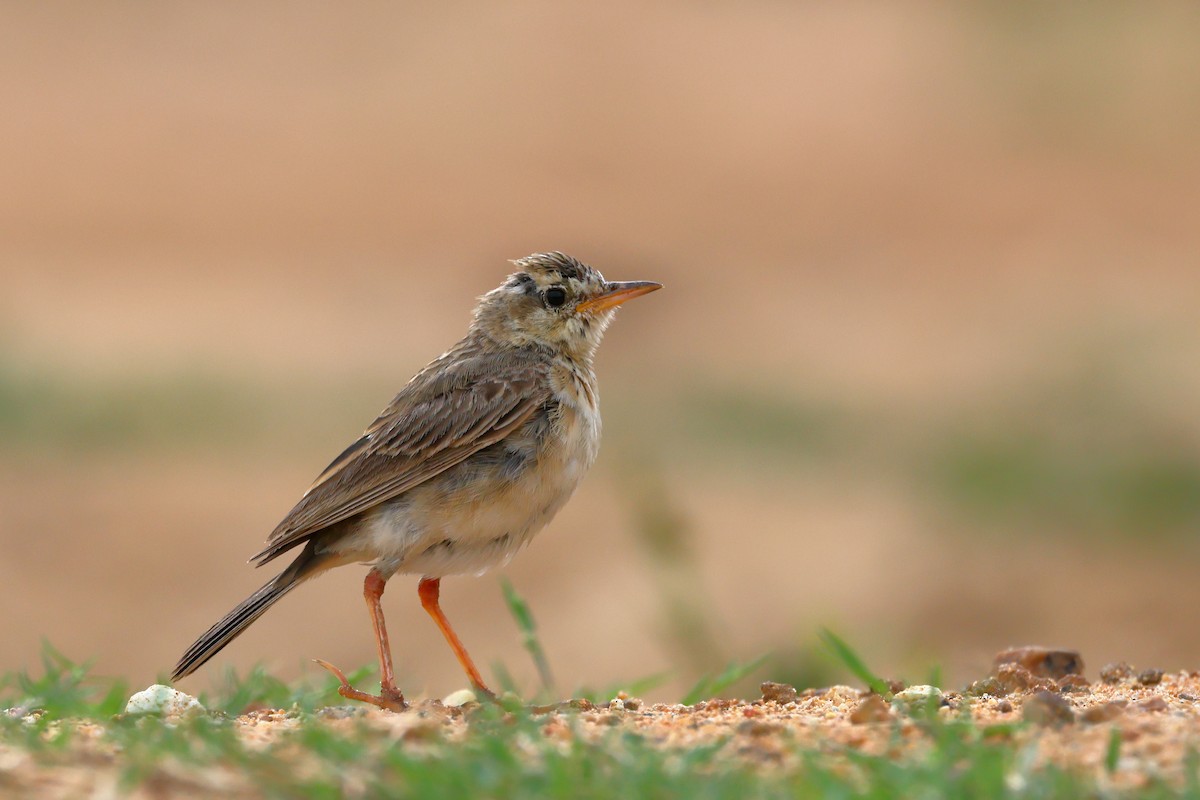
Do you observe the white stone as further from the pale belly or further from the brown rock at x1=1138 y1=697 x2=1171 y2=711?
the brown rock at x1=1138 y1=697 x2=1171 y2=711

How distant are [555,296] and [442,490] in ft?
4.15

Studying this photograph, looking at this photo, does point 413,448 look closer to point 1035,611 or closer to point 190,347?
point 1035,611

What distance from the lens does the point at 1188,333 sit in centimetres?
1734

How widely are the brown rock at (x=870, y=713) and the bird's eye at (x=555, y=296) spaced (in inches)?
121

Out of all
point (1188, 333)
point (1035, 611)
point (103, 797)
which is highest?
point (103, 797)

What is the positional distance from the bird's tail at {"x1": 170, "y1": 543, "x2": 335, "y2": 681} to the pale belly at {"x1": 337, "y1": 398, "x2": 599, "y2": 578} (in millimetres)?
165

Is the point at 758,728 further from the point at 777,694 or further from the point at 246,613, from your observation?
the point at 246,613

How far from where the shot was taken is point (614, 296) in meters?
7.46

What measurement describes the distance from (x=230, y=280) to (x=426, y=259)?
2407 mm

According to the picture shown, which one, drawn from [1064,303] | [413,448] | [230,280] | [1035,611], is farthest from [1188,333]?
[413,448]

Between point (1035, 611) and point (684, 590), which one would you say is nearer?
point (684, 590)

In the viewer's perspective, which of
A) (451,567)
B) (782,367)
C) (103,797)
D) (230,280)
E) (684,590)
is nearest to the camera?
(103,797)

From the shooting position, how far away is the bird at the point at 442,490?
6.51 meters

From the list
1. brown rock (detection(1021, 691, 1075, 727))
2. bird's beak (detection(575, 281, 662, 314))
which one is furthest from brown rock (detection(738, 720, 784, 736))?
bird's beak (detection(575, 281, 662, 314))
